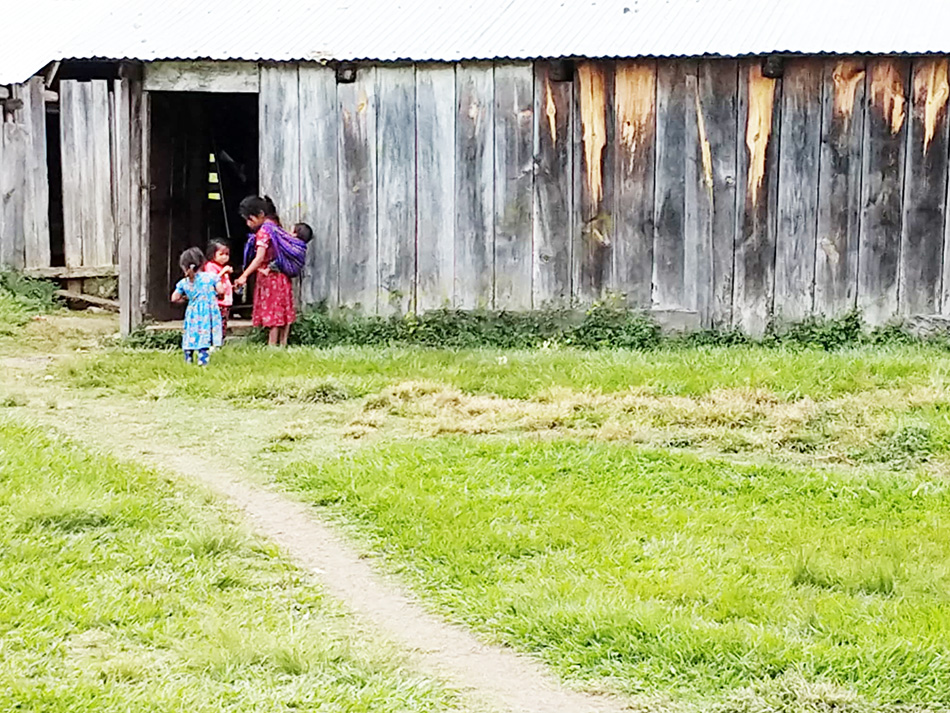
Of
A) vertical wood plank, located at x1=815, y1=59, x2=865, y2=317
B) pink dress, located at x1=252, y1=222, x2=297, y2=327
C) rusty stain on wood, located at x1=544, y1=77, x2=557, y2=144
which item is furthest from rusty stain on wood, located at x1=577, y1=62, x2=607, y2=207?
pink dress, located at x1=252, y1=222, x2=297, y2=327

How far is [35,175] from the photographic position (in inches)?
627

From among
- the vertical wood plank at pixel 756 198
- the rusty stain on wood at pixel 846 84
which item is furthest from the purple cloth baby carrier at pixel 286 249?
the rusty stain on wood at pixel 846 84

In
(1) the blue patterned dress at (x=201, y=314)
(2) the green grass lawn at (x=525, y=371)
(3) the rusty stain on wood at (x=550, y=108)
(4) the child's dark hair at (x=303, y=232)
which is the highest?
(3) the rusty stain on wood at (x=550, y=108)

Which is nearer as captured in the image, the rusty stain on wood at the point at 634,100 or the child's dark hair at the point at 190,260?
the child's dark hair at the point at 190,260

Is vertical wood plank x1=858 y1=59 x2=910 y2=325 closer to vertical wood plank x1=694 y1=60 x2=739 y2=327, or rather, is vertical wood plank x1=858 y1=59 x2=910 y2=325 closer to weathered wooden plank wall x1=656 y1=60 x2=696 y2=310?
vertical wood plank x1=694 y1=60 x2=739 y2=327

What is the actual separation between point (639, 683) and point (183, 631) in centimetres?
158

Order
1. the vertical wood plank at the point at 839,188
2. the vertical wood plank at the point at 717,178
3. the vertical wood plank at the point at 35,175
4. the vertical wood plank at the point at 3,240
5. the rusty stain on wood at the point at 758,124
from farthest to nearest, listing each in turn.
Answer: the vertical wood plank at the point at 35,175 < the vertical wood plank at the point at 3,240 < the vertical wood plank at the point at 717,178 < the rusty stain on wood at the point at 758,124 < the vertical wood plank at the point at 839,188

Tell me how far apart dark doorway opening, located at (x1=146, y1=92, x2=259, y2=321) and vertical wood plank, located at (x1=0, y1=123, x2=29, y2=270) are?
2.23m

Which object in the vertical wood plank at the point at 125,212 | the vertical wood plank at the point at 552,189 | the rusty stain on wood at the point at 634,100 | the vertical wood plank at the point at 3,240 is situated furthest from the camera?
the vertical wood plank at the point at 3,240

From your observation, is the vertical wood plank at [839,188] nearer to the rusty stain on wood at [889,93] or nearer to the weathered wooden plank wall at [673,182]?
the rusty stain on wood at [889,93]

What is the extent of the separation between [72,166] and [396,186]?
632cm

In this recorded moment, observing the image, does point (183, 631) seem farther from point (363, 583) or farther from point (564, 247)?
point (564, 247)

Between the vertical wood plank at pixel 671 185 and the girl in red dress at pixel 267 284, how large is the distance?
2.92 m

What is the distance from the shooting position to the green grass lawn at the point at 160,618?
14.6 feet
